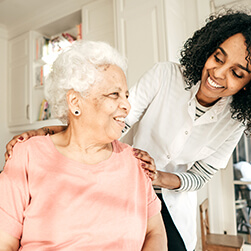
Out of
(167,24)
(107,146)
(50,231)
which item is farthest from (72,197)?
(167,24)

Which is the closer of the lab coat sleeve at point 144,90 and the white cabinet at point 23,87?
the lab coat sleeve at point 144,90

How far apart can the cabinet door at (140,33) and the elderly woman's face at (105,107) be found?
5.42 feet

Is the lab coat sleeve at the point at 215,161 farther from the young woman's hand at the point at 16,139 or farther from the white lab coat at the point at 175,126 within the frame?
the young woman's hand at the point at 16,139

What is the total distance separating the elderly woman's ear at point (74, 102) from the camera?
938 mm

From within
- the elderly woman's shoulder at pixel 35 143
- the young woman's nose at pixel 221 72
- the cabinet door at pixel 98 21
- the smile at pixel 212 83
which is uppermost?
the cabinet door at pixel 98 21

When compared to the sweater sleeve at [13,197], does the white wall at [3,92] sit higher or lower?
higher

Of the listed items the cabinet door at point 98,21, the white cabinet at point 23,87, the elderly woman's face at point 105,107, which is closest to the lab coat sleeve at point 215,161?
the elderly woman's face at point 105,107

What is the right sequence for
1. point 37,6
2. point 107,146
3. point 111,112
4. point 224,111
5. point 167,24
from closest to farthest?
point 111,112 < point 107,146 < point 224,111 < point 167,24 < point 37,6

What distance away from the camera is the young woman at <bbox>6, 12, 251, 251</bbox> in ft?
3.86

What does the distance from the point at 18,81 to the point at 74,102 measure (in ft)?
12.1

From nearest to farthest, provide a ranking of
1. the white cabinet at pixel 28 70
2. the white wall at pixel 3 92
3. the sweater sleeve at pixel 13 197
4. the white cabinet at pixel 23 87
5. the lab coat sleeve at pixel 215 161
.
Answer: the sweater sleeve at pixel 13 197, the lab coat sleeve at pixel 215 161, the white cabinet at pixel 28 70, the white cabinet at pixel 23 87, the white wall at pixel 3 92

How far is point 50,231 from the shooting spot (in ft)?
2.64

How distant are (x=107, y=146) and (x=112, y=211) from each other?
28 cm

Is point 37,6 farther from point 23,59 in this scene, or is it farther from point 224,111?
point 224,111
